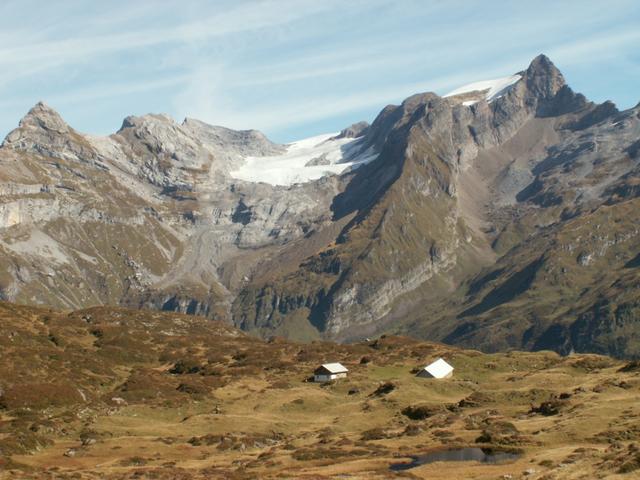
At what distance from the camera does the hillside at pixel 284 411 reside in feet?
239

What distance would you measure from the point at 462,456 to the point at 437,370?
53379mm

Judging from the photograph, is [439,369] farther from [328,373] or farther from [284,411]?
[284,411]

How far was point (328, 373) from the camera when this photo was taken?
12812cm

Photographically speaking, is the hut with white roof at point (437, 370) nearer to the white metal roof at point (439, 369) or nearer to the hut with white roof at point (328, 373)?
the white metal roof at point (439, 369)

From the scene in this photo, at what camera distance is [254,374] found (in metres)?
136

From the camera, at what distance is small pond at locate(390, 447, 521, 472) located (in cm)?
7175

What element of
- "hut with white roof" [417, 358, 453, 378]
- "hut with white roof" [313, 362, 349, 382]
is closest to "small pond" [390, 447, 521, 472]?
"hut with white roof" [417, 358, 453, 378]

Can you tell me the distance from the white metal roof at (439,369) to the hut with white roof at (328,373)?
42.4 feet

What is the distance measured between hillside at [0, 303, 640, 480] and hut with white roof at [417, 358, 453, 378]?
165cm

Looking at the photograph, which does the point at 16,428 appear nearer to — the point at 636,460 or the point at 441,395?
the point at 441,395

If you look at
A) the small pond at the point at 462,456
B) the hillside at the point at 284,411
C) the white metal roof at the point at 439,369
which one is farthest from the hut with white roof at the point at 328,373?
the small pond at the point at 462,456

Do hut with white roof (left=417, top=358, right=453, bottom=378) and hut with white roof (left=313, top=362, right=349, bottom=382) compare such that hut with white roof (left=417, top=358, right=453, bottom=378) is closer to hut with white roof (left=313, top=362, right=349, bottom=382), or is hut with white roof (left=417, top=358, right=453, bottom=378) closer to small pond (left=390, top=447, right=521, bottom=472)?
hut with white roof (left=313, top=362, right=349, bottom=382)

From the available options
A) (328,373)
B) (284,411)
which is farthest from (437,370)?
(284,411)

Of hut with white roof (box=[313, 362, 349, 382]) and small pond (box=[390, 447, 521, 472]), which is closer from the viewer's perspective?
small pond (box=[390, 447, 521, 472])
